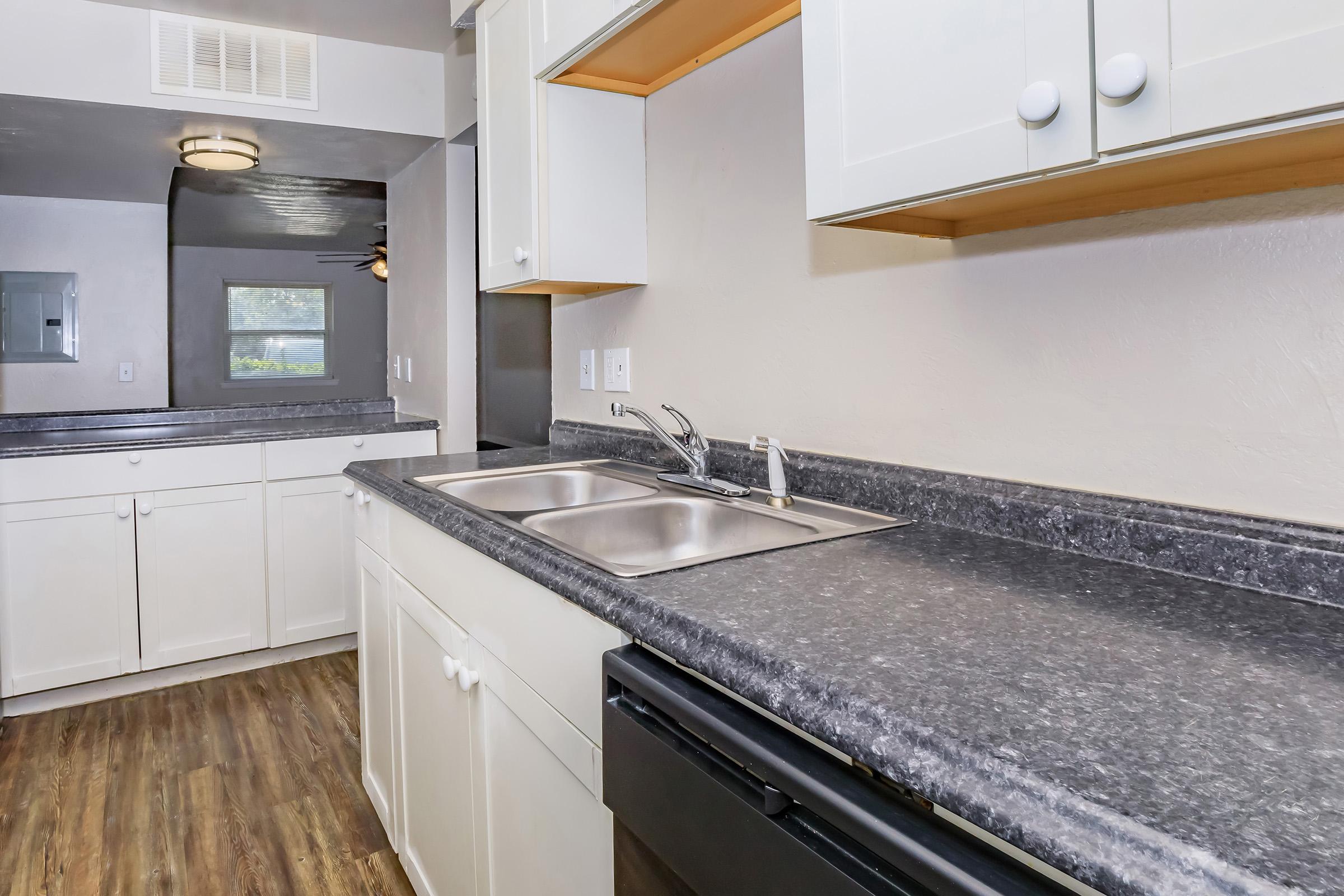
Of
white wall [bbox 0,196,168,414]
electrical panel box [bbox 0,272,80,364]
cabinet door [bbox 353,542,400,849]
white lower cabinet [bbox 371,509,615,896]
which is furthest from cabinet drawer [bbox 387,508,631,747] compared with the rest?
electrical panel box [bbox 0,272,80,364]

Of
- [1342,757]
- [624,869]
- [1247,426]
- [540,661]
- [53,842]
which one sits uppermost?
[1247,426]

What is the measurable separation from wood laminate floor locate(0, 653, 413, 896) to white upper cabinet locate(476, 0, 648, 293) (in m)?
1.46

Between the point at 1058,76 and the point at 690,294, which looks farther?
the point at 690,294

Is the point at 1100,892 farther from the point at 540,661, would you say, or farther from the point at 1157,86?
the point at 540,661

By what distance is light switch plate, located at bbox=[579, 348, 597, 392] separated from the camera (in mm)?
2203

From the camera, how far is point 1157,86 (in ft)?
2.19

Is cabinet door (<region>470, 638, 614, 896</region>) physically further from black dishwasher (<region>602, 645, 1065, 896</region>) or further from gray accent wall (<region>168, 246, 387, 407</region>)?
gray accent wall (<region>168, 246, 387, 407</region>)

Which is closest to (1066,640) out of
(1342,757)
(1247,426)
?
(1342,757)


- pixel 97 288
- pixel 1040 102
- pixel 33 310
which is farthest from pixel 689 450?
pixel 33 310

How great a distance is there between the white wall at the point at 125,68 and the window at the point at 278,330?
16.7ft

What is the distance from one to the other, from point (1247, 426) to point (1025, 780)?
2.13 ft

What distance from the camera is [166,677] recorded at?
2.99 meters

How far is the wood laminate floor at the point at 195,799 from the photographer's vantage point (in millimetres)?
1864

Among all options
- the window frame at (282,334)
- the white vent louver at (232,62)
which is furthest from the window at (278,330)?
the white vent louver at (232,62)
